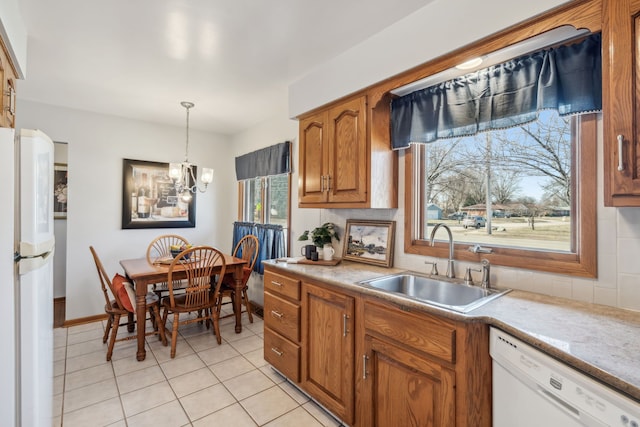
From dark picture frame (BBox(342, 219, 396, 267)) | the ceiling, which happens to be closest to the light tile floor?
dark picture frame (BBox(342, 219, 396, 267))

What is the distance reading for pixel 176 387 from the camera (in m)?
2.25

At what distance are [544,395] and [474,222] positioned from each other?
1.11m

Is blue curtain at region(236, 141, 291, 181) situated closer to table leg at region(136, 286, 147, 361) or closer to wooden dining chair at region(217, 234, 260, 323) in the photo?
wooden dining chair at region(217, 234, 260, 323)

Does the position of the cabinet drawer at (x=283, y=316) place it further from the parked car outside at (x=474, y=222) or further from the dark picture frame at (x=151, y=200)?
the dark picture frame at (x=151, y=200)

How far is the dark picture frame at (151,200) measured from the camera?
12.3ft

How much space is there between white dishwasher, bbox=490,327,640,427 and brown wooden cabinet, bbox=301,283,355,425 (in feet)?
2.47

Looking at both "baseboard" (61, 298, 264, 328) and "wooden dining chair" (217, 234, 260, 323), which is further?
"baseboard" (61, 298, 264, 328)

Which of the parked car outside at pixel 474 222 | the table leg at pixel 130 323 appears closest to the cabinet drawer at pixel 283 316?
the parked car outside at pixel 474 222

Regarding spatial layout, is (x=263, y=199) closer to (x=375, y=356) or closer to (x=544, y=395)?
(x=375, y=356)

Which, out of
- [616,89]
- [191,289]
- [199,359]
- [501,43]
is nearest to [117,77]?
[191,289]

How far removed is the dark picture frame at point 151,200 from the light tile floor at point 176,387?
1.47 m

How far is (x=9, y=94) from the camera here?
182cm

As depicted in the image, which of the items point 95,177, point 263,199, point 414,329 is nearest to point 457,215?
point 414,329

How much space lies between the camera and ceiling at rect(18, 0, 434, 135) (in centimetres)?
173
